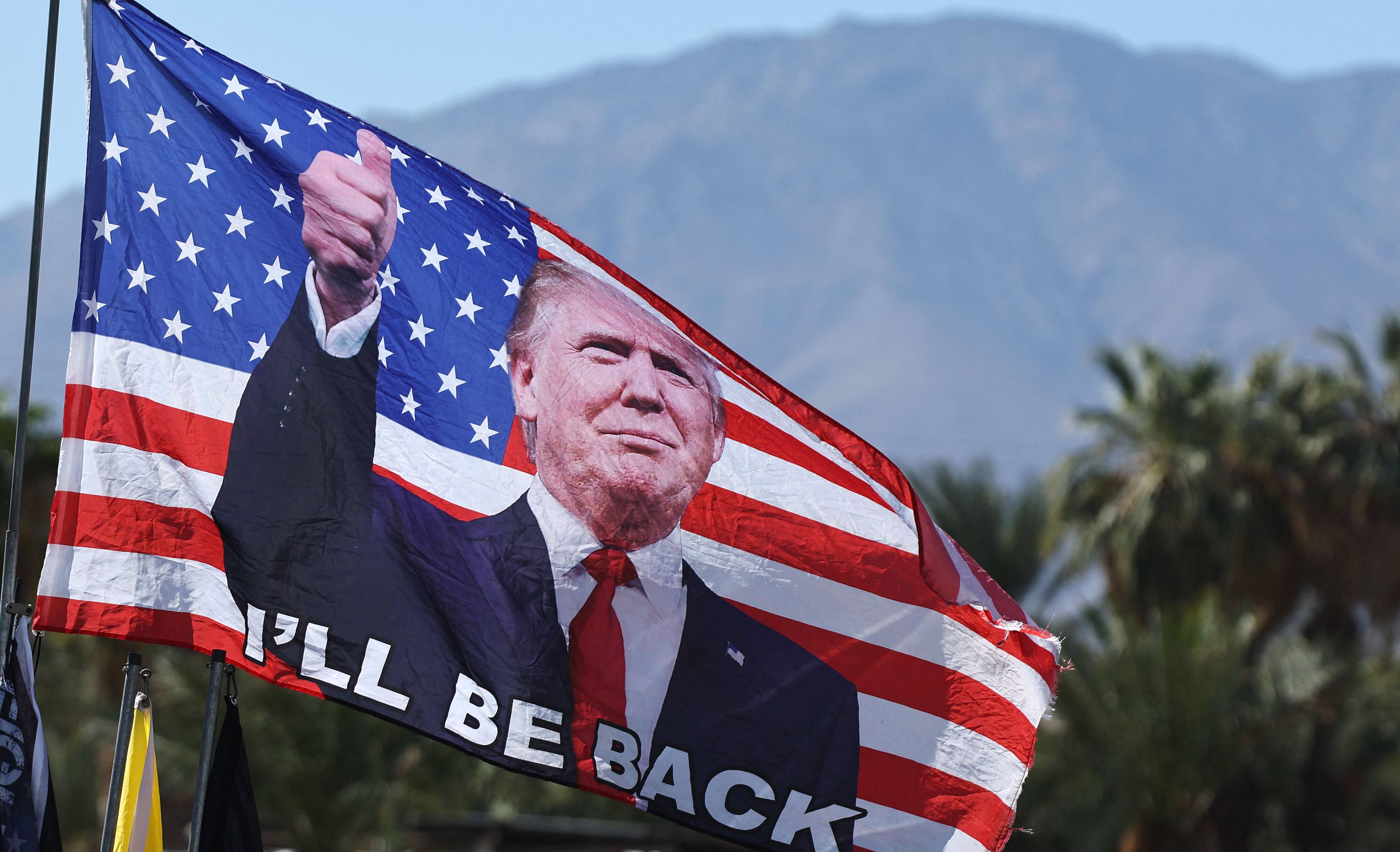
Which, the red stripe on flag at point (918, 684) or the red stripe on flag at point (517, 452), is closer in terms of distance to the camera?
the red stripe on flag at point (517, 452)

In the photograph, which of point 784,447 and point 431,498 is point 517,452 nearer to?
point 431,498

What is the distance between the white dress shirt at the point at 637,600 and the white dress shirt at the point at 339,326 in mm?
924

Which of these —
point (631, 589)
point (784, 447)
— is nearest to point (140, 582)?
point (631, 589)

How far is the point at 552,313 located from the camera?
7449 millimetres

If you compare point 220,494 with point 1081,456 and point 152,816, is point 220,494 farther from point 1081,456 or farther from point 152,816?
point 1081,456

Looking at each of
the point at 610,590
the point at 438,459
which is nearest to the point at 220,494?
the point at 438,459

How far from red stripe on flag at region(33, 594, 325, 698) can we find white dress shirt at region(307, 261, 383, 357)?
1203 millimetres

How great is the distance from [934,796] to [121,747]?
3.28 metres

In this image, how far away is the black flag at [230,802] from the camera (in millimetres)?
6738

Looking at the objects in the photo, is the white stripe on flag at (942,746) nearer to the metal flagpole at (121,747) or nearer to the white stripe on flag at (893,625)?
the white stripe on flag at (893,625)

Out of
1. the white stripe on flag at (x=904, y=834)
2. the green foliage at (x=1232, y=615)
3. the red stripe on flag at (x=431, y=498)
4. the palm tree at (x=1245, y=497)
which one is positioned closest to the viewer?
the red stripe on flag at (x=431, y=498)

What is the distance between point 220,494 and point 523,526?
1.21m

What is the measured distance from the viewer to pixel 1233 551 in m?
34.1

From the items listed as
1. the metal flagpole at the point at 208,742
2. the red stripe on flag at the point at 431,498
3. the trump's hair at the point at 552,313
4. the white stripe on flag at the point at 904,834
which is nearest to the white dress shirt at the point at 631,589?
the red stripe on flag at the point at 431,498
